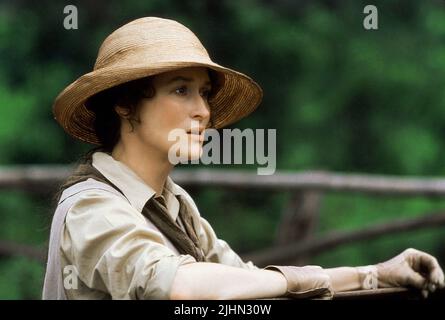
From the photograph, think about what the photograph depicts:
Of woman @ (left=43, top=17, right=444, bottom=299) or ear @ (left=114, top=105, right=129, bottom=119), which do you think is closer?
woman @ (left=43, top=17, right=444, bottom=299)

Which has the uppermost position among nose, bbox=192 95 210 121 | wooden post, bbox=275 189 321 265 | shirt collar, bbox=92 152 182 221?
nose, bbox=192 95 210 121

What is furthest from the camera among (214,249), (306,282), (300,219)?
(300,219)

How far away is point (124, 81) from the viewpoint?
2.24 m

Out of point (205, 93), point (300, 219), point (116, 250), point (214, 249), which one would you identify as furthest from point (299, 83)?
point (116, 250)

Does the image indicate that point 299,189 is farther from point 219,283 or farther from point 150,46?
point 219,283

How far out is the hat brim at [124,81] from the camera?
2.22 metres

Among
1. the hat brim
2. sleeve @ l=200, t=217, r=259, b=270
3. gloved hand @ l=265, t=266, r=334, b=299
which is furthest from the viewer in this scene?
sleeve @ l=200, t=217, r=259, b=270

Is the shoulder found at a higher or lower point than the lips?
lower

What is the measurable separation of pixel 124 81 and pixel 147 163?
189 millimetres

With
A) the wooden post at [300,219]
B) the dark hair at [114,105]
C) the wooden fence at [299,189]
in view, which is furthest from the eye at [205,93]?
the wooden post at [300,219]

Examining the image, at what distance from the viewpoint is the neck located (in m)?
2.34

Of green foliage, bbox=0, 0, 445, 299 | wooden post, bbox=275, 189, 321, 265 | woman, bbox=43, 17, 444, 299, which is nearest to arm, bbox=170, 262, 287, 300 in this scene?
woman, bbox=43, 17, 444, 299

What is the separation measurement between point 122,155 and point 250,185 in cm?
343

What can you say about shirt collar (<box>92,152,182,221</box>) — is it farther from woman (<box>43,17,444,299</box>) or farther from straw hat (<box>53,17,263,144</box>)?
straw hat (<box>53,17,263,144</box>)
